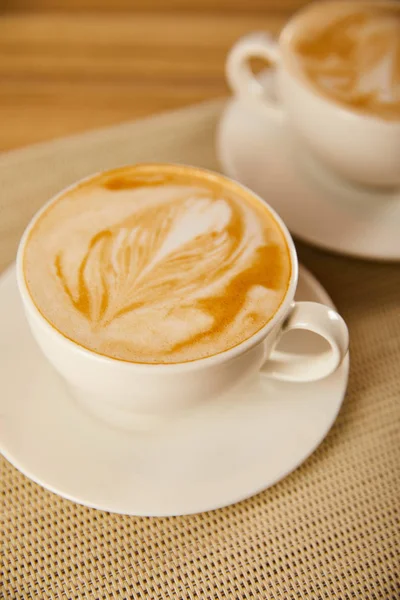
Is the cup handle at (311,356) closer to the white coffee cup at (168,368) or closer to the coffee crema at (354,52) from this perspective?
the white coffee cup at (168,368)


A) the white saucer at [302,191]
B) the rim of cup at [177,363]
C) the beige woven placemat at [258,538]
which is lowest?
the beige woven placemat at [258,538]

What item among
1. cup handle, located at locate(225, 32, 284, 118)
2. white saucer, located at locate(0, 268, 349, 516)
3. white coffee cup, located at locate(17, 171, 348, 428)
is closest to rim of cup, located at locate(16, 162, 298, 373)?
white coffee cup, located at locate(17, 171, 348, 428)

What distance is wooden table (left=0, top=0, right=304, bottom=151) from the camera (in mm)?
933

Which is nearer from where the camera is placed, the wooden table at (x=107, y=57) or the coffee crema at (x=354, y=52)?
the coffee crema at (x=354, y=52)

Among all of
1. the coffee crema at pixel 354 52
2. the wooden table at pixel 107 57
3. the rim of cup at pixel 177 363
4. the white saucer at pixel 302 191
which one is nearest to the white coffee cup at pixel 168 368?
the rim of cup at pixel 177 363

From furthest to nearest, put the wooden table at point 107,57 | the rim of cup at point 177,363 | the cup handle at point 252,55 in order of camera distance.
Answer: the wooden table at point 107,57
the cup handle at point 252,55
the rim of cup at point 177,363

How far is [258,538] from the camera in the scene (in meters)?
0.54

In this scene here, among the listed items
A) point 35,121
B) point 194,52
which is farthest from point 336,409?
point 194,52

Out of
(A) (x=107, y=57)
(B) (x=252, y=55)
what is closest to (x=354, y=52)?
(B) (x=252, y=55)

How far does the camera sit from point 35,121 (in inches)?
35.9

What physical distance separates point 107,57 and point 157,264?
1.98 ft

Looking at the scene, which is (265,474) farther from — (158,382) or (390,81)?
(390,81)

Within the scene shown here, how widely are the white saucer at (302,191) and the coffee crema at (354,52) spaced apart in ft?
0.35

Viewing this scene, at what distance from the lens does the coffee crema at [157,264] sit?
512 millimetres
